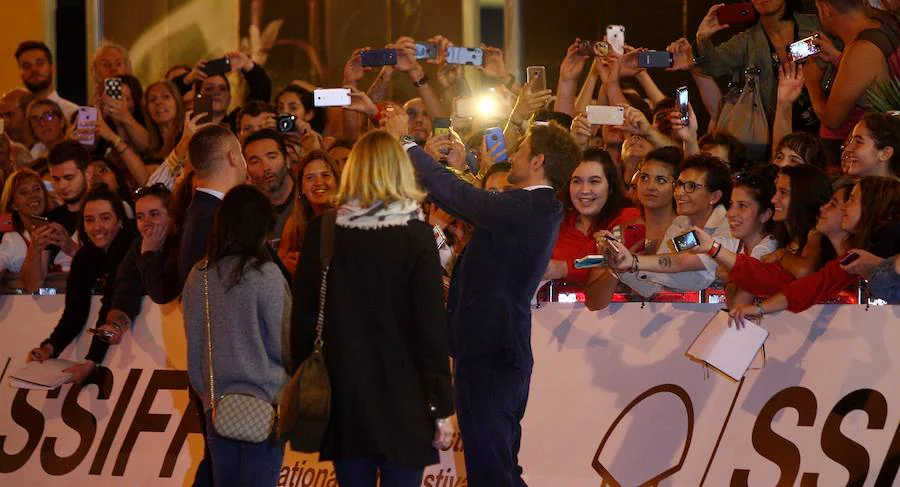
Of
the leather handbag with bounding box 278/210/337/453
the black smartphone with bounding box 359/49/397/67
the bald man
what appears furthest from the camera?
the bald man

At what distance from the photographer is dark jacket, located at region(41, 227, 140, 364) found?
8.46 metres

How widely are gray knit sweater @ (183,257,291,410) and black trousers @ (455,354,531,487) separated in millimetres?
845

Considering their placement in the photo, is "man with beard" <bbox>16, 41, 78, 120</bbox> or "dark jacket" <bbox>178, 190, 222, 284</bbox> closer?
"dark jacket" <bbox>178, 190, 222, 284</bbox>

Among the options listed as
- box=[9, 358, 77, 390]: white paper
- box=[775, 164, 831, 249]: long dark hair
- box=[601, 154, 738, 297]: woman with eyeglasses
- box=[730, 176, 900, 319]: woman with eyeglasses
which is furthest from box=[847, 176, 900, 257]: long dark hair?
box=[9, 358, 77, 390]: white paper

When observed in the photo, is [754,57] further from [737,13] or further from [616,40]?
[616,40]

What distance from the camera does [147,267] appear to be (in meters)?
7.58

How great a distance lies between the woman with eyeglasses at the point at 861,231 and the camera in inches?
271

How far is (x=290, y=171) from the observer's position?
933 cm

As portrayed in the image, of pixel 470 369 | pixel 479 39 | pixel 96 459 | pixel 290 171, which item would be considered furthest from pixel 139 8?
pixel 470 369

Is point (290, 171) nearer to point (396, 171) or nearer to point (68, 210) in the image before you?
point (68, 210)

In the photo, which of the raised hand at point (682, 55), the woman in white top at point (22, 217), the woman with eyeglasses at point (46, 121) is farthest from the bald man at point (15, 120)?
the raised hand at point (682, 55)

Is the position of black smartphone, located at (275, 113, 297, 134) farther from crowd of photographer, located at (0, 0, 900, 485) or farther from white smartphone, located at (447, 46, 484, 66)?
white smartphone, located at (447, 46, 484, 66)

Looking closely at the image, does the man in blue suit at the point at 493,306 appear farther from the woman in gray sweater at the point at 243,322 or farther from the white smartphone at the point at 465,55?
the white smartphone at the point at 465,55

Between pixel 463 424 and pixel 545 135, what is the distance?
4.64ft
